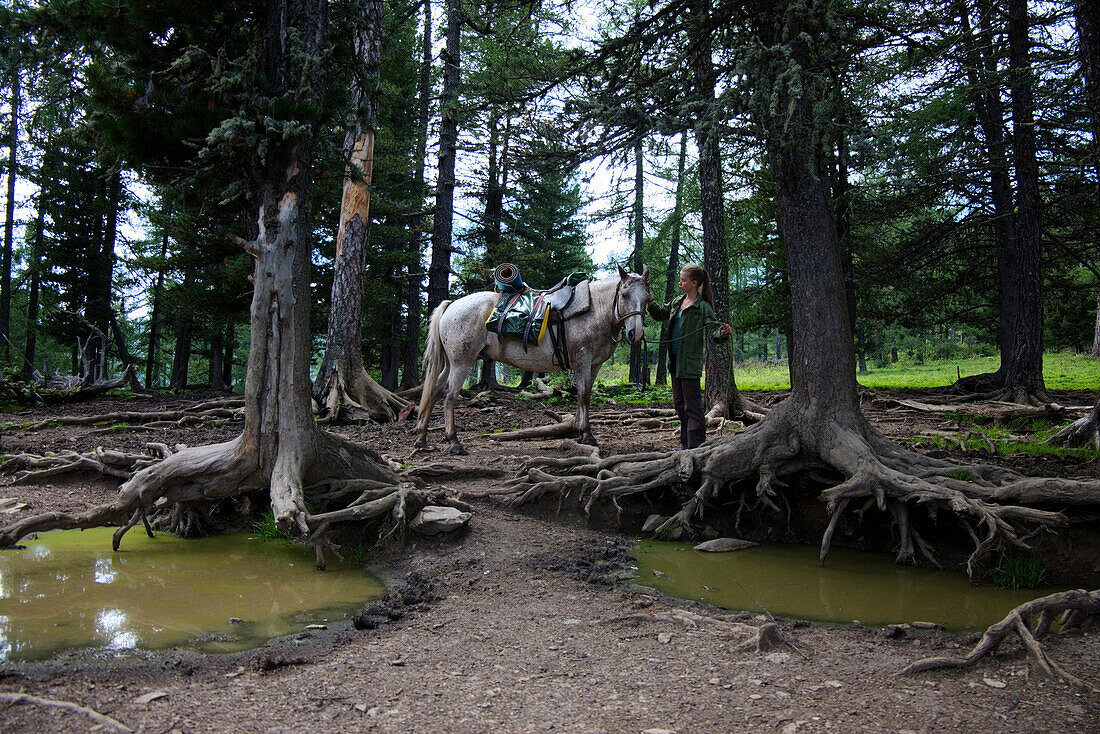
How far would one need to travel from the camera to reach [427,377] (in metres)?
9.79

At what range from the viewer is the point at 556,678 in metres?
3.03

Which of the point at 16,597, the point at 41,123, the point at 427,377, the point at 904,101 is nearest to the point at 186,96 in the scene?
the point at 41,123

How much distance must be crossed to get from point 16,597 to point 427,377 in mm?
6095

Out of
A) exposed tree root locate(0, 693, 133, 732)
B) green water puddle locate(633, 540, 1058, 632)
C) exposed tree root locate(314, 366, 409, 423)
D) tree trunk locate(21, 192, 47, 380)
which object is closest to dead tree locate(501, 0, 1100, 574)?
green water puddle locate(633, 540, 1058, 632)

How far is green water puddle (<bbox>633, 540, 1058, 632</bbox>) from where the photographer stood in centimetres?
401

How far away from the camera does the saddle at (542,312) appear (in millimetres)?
9234

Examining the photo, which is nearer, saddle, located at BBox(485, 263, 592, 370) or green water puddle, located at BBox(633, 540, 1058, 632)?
green water puddle, located at BBox(633, 540, 1058, 632)

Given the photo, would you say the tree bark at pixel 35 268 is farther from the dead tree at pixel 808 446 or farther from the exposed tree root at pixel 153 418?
the dead tree at pixel 808 446

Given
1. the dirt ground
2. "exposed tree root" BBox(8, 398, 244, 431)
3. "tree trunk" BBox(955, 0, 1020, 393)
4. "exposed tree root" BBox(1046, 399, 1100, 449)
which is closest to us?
the dirt ground

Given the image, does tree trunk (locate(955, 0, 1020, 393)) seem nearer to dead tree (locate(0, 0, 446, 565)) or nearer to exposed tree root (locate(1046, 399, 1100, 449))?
exposed tree root (locate(1046, 399, 1100, 449))

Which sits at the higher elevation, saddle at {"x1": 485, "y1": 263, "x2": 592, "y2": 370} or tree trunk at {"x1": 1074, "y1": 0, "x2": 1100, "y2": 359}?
tree trunk at {"x1": 1074, "y1": 0, "x2": 1100, "y2": 359}

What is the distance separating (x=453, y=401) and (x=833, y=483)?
5477 mm

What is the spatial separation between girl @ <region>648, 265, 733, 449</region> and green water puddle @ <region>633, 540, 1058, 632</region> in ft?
6.41

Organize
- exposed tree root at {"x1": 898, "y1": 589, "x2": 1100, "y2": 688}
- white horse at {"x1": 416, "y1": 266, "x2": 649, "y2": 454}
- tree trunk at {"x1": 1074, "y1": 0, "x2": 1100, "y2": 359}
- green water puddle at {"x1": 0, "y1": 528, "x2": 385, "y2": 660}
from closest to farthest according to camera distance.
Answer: exposed tree root at {"x1": 898, "y1": 589, "x2": 1100, "y2": 688} → green water puddle at {"x1": 0, "y1": 528, "x2": 385, "y2": 660} → tree trunk at {"x1": 1074, "y1": 0, "x2": 1100, "y2": 359} → white horse at {"x1": 416, "y1": 266, "x2": 649, "y2": 454}
